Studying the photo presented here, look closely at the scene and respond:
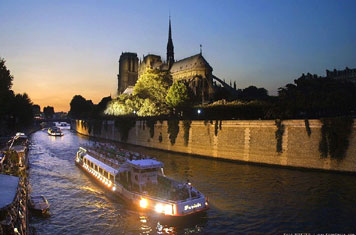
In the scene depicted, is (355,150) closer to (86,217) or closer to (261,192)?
(261,192)

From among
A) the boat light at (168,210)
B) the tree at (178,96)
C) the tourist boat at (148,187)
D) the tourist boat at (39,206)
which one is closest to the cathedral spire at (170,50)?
the tree at (178,96)

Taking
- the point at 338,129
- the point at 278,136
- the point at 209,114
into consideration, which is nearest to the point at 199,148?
the point at 209,114

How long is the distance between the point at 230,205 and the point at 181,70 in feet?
288

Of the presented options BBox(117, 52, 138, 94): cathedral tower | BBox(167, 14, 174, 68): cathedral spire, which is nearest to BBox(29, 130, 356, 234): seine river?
BBox(167, 14, 174, 68): cathedral spire

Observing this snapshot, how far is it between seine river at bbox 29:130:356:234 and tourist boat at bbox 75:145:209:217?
676mm

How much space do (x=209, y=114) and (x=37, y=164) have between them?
23.9 meters

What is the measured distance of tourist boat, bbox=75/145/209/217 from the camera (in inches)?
633

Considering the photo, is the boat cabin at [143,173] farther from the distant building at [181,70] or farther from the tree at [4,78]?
the distant building at [181,70]

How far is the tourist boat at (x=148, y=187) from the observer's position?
1608 cm

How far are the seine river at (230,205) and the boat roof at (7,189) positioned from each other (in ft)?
12.8

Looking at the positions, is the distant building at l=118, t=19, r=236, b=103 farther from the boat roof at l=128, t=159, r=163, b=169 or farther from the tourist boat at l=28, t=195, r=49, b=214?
the tourist boat at l=28, t=195, r=49, b=214

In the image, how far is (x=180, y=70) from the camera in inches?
4119

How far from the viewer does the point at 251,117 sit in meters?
40.1

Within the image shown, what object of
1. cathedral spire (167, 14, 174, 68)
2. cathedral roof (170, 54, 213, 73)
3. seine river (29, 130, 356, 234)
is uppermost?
cathedral spire (167, 14, 174, 68)
